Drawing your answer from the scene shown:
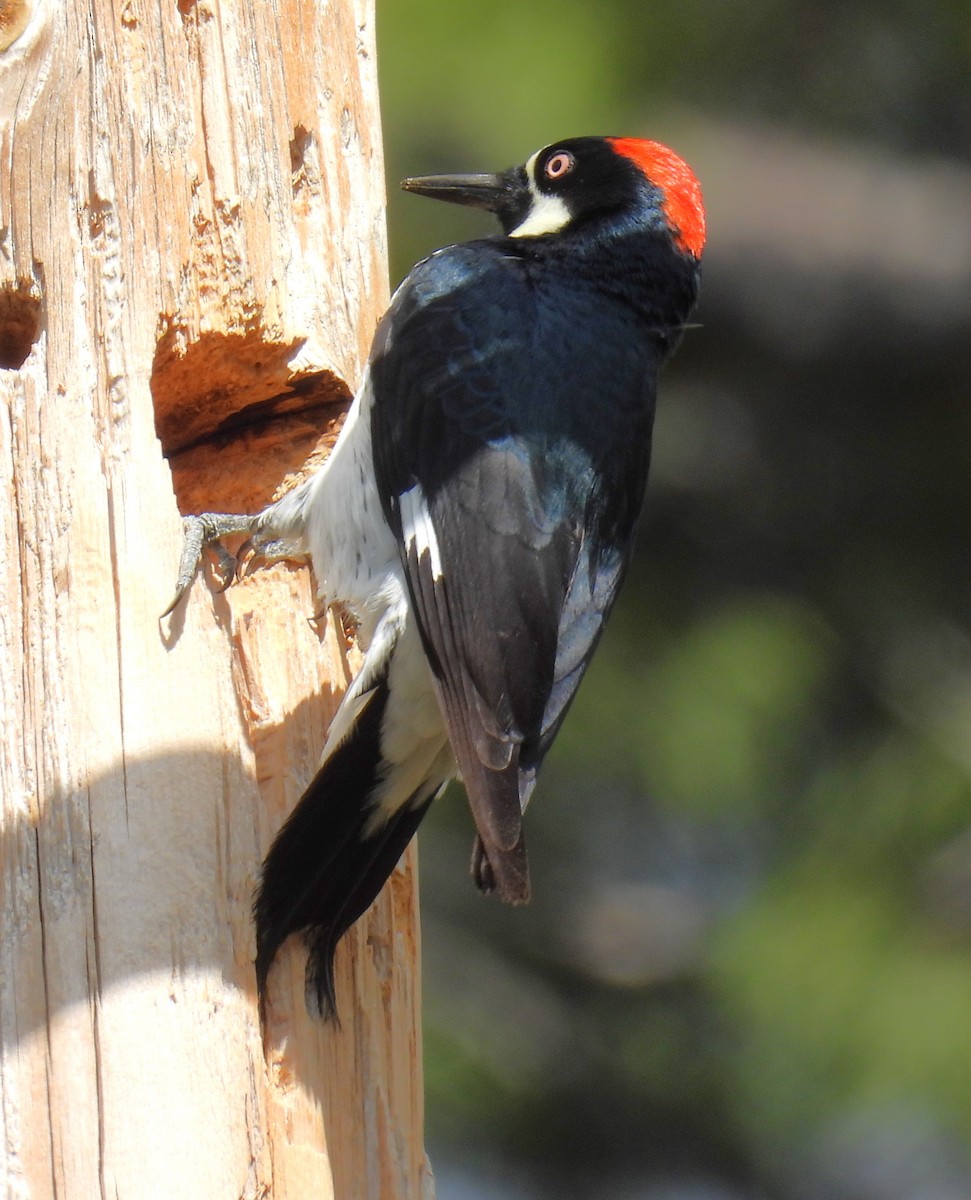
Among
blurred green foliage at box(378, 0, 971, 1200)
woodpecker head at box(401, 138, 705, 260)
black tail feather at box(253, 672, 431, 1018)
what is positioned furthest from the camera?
blurred green foliage at box(378, 0, 971, 1200)

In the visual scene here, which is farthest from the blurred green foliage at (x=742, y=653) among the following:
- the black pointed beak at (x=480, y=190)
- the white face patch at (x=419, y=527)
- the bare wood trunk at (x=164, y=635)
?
the white face patch at (x=419, y=527)

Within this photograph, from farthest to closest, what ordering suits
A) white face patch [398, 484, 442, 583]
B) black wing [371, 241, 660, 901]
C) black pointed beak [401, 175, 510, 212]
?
1. black pointed beak [401, 175, 510, 212]
2. white face patch [398, 484, 442, 583]
3. black wing [371, 241, 660, 901]

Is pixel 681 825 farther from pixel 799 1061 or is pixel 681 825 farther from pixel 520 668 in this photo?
pixel 520 668

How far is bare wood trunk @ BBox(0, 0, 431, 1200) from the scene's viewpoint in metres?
1.75

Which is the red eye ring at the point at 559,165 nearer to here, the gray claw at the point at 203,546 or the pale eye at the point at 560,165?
the pale eye at the point at 560,165

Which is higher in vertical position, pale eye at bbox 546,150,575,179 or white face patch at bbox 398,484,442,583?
pale eye at bbox 546,150,575,179

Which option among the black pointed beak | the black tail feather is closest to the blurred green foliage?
the black pointed beak

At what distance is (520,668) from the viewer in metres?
2.02

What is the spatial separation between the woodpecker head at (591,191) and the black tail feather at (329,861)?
1.09 meters

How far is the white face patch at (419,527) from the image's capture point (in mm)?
2121

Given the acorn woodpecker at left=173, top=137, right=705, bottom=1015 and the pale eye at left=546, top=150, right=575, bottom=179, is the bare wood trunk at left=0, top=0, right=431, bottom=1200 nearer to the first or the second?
the acorn woodpecker at left=173, top=137, right=705, bottom=1015

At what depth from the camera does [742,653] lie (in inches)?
169

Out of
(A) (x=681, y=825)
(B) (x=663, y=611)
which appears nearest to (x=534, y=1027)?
(A) (x=681, y=825)

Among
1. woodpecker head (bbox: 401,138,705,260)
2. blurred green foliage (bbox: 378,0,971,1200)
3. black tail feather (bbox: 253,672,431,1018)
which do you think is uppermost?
woodpecker head (bbox: 401,138,705,260)
